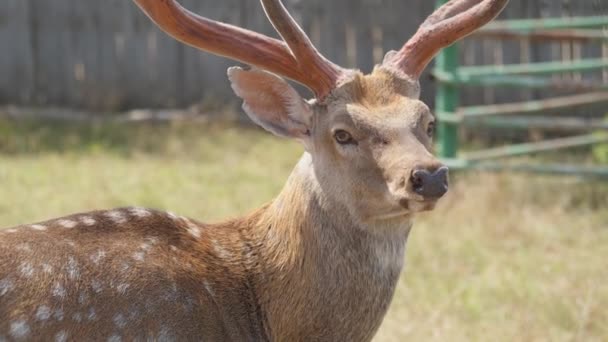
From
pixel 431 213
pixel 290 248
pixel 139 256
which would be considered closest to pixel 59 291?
pixel 139 256

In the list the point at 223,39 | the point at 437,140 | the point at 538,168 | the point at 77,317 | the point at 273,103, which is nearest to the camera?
the point at 77,317

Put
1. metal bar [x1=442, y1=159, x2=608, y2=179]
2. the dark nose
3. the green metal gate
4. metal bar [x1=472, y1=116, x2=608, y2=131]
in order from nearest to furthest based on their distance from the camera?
the dark nose < metal bar [x1=442, y1=159, x2=608, y2=179] < the green metal gate < metal bar [x1=472, y1=116, x2=608, y2=131]

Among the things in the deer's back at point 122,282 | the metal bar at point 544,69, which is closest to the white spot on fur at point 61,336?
the deer's back at point 122,282

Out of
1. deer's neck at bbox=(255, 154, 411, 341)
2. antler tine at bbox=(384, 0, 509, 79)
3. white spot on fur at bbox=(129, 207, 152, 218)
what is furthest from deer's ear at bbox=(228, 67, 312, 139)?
white spot on fur at bbox=(129, 207, 152, 218)

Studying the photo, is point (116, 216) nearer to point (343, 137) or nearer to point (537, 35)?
point (343, 137)

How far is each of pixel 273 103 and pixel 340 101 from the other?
1.04 ft

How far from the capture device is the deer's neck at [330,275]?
4.54 meters

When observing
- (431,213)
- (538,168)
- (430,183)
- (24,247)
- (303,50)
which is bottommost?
(431,213)

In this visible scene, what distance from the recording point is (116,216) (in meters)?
4.53

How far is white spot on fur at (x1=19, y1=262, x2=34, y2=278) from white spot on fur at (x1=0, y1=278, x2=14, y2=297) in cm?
7

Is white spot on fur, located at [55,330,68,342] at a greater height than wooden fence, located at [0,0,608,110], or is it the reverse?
wooden fence, located at [0,0,608,110]

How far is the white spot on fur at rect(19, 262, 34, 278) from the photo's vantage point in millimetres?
4004

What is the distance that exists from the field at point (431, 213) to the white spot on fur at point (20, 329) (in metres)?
2.70

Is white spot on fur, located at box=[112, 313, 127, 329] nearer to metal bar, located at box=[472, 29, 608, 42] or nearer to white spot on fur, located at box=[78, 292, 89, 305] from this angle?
white spot on fur, located at box=[78, 292, 89, 305]
